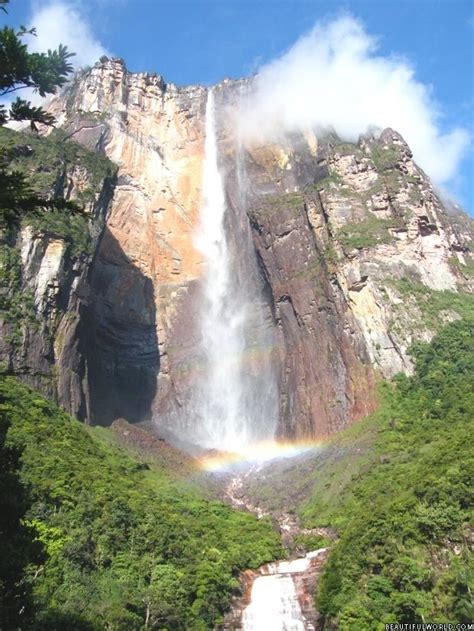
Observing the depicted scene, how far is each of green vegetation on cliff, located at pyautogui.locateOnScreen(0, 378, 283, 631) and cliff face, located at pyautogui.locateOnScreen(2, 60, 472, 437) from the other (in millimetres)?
9437

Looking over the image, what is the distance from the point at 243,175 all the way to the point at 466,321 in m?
35.3

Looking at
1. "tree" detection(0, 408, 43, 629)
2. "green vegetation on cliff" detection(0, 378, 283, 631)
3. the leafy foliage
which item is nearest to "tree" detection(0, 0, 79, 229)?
"tree" detection(0, 408, 43, 629)

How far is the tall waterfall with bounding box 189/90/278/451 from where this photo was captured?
5788 cm

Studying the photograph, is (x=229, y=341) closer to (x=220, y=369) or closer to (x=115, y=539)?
(x=220, y=369)

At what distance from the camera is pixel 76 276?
48.4 meters

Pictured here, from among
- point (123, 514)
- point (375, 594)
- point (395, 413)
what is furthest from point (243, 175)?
point (375, 594)

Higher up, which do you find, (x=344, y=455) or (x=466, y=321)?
(x=466, y=321)

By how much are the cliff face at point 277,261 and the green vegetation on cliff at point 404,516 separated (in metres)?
7.24

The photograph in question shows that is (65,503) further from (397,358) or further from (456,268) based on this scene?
(456,268)

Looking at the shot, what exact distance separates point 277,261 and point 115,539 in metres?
37.2

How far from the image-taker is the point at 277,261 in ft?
195

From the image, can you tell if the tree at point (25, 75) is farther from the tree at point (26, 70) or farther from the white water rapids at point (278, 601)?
the white water rapids at point (278, 601)

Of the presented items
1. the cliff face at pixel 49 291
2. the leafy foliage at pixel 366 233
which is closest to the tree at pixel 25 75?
the cliff face at pixel 49 291

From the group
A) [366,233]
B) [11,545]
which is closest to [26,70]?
[11,545]
